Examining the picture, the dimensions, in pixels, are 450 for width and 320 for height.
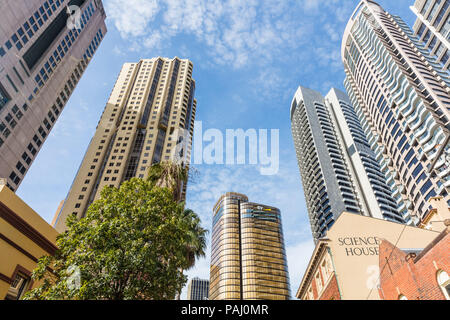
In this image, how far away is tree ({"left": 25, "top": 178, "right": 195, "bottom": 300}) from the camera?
11.7 metres

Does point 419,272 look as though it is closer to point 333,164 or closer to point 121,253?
point 121,253

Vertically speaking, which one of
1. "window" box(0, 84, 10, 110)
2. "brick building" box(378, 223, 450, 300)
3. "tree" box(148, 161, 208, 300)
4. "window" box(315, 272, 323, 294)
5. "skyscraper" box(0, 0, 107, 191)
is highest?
"skyscraper" box(0, 0, 107, 191)

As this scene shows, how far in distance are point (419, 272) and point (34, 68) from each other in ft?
284

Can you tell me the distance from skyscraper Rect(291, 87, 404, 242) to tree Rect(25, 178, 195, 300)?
101163mm

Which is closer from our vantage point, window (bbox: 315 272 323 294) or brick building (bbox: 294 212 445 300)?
brick building (bbox: 294 212 445 300)

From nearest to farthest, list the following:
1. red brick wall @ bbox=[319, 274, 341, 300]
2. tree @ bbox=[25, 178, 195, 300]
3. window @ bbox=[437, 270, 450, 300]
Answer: window @ bbox=[437, 270, 450, 300] → tree @ bbox=[25, 178, 195, 300] → red brick wall @ bbox=[319, 274, 341, 300]

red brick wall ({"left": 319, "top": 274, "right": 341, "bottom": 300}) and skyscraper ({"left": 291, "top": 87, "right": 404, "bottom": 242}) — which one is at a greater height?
skyscraper ({"left": 291, "top": 87, "right": 404, "bottom": 242})

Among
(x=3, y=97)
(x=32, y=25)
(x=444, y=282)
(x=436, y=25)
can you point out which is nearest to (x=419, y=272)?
(x=444, y=282)

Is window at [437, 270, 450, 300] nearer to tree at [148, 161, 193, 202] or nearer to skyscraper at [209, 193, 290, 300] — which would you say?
tree at [148, 161, 193, 202]

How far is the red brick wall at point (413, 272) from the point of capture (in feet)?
36.6

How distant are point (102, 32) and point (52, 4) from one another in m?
29.8

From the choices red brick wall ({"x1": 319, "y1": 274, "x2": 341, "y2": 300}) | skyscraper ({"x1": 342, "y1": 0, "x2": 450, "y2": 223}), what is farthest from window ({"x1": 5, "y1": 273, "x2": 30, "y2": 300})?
skyscraper ({"x1": 342, "y1": 0, "x2": 450, "y2": 223})

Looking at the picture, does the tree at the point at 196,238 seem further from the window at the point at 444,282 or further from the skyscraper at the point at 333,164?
the skyscraper at the point at 333,164
